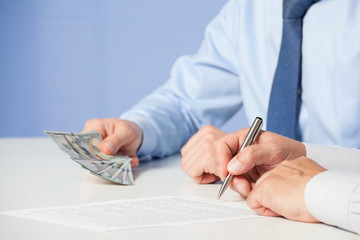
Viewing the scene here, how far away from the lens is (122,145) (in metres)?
1.23

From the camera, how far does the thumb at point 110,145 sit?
1.15 metres

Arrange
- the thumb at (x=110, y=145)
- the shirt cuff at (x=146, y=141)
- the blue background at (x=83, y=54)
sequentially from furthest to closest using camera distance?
the blue background at (x=83, y=54), the shirt cuff at (x=146, y=141), the thumb at (x=110, y=145)

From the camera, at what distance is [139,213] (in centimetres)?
73

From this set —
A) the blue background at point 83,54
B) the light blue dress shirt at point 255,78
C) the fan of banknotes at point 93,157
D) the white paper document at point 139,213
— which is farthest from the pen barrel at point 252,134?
the blue background at point 83,54

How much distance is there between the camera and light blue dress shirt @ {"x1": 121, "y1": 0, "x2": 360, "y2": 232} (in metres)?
1.15

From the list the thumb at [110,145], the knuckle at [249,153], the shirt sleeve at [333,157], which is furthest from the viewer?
the thumb at [110,145]

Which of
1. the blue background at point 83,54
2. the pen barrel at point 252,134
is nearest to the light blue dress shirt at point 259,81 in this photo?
the pen barrel at point 252,134

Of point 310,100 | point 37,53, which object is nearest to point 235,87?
point 310,100

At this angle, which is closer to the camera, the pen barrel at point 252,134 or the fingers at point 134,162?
the pen barrel at point 252,134

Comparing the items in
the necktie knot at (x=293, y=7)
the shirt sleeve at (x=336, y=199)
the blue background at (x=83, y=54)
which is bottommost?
the blue background at (x=83, y=54)

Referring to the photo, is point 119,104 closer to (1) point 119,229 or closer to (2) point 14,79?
(2) point 14,79

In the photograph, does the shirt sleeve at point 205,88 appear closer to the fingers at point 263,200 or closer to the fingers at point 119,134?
the fingers at point 119,134

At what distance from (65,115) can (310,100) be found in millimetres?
3212

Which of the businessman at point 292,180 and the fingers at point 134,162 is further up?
the businessman at point 292,180
